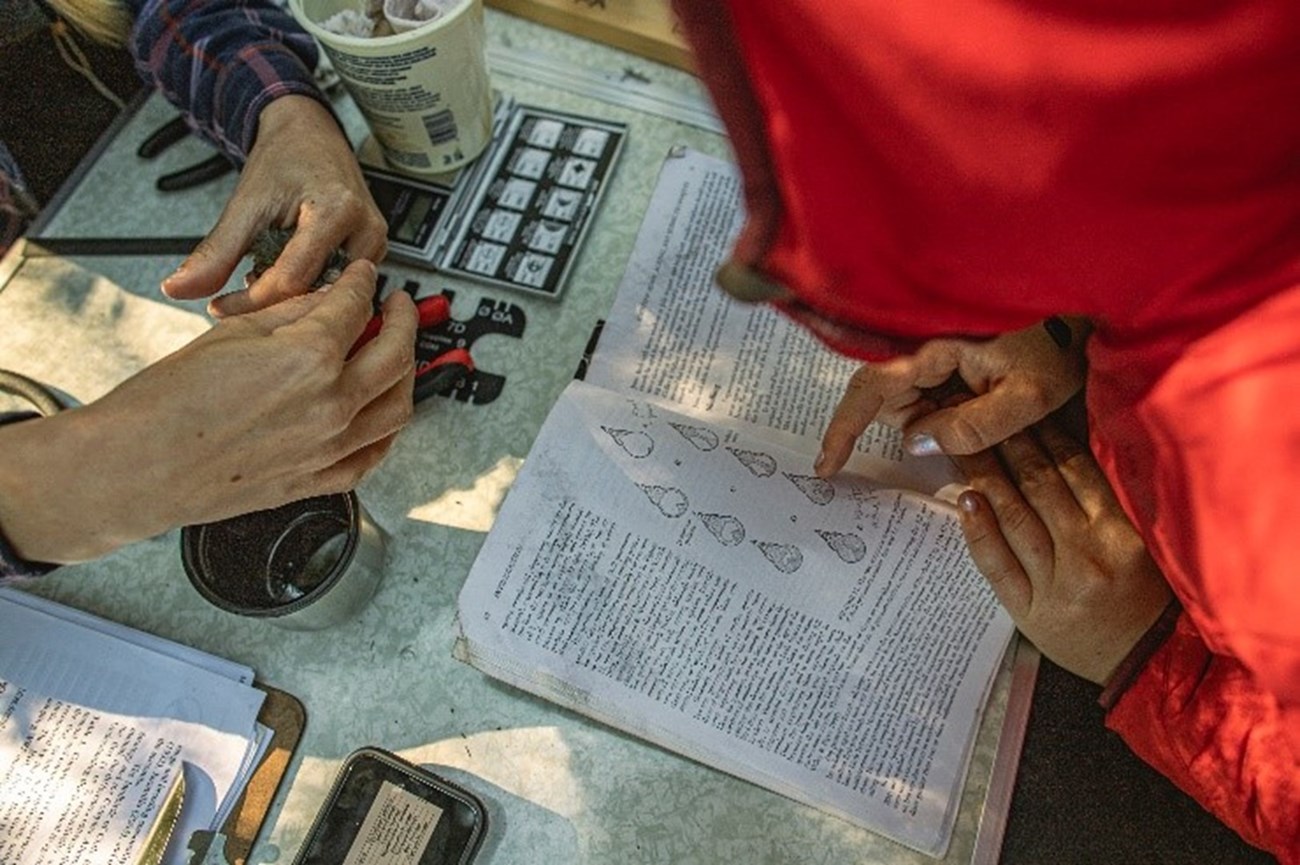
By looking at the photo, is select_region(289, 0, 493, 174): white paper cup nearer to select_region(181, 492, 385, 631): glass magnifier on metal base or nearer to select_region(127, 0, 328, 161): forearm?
select_region(127, 0, 328, 161): forearm

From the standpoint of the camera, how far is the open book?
0.55 m

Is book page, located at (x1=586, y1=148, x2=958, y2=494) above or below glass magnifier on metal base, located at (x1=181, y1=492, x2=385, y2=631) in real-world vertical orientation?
above

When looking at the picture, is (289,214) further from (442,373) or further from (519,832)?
(519,832)

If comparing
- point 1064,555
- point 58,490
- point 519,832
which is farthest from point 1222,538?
point 58,490

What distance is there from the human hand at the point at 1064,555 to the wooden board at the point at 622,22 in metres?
0.39

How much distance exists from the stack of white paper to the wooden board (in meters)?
0.52

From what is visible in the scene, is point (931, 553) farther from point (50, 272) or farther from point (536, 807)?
point (50, 272)

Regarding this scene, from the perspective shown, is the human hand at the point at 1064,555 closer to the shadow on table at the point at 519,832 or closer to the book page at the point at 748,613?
the book page at the point at 748,613

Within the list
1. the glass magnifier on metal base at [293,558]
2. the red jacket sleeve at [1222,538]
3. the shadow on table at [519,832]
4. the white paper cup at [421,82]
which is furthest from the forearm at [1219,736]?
the white paper cup at [421,82]

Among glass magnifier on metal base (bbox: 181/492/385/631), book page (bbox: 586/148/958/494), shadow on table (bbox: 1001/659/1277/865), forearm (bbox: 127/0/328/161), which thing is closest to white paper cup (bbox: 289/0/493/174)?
forearm (bbox: 127/0/328/161)

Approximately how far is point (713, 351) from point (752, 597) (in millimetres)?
173

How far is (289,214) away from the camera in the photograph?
0.59 m

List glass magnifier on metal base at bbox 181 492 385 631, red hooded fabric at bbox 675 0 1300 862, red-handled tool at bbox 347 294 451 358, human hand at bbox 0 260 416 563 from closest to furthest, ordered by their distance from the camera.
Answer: red hooded fabric at bbox 675 0 1300 862 → human hand at bbox 0 260 416 563 → glass magnifier on metal base at bbox 181 492 385 631 → red-handled tool at bbox 347 294 451 358

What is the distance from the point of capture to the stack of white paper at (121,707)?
552 mm
